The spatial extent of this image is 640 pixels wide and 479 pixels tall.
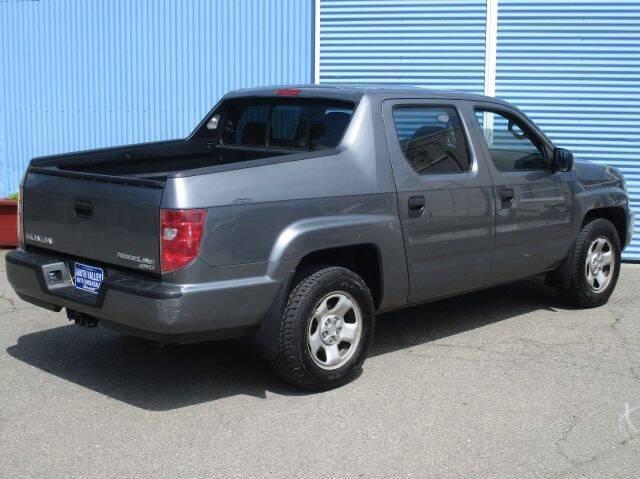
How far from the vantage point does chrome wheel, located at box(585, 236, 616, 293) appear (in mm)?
7531

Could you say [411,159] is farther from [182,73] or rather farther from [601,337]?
[182,73]

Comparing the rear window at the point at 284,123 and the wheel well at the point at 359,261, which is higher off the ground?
the rear window at the point at 284,123

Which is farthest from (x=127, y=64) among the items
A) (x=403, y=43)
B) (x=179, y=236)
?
(x=179, y=236)

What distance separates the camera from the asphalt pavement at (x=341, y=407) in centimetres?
442

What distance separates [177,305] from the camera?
4684 millimetres

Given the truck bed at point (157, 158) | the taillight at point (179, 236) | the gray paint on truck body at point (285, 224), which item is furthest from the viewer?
the truck bed at point (157, 158)

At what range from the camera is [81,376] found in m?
5.67

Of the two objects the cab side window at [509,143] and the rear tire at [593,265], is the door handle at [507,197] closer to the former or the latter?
the cab side window at [509,143]

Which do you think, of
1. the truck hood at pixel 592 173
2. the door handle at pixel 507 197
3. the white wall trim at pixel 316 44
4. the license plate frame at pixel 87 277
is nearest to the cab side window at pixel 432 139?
the door handle at pixel 507 197

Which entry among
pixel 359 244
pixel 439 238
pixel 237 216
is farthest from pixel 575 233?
pixel 237 216

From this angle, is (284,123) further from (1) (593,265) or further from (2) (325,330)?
(1) (593,265)

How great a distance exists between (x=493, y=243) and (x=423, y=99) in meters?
1.16

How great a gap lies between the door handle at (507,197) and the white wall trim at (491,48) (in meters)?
3.53

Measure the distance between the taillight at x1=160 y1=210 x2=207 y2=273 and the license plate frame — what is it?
1.77 feet
